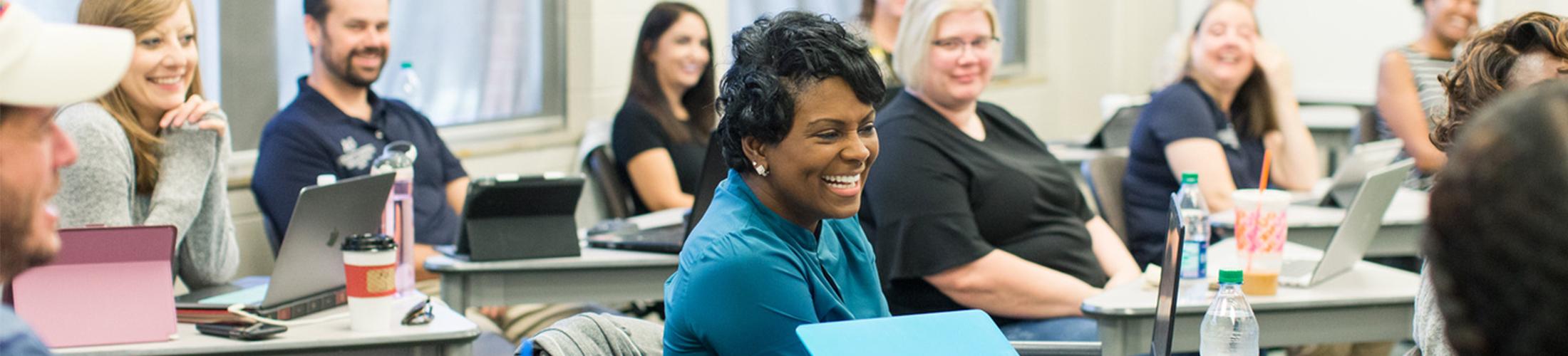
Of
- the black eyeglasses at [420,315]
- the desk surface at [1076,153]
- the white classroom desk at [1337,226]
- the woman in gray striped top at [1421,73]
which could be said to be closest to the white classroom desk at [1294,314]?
the white classroom desk at [1337,226]

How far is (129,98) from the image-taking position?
2541 millimetres

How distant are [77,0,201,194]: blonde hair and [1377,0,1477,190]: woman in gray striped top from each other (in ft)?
10.5

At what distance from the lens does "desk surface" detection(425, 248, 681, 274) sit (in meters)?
2.91

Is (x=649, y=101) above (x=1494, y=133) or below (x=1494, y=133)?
below

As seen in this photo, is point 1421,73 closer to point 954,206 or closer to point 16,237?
point 954,206

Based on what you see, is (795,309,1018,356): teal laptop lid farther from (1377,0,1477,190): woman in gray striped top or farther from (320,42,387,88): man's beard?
(1377,0,1477,190): woman in gray striped top

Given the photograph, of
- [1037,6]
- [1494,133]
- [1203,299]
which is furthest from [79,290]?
[1037,6]

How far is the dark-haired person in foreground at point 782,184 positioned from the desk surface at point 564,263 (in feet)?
3.75

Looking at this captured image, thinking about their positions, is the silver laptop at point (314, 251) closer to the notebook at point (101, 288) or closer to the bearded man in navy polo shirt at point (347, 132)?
the notebook at point (101, 288)

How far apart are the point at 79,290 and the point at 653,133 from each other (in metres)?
1.98

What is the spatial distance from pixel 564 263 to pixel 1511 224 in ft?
7.44

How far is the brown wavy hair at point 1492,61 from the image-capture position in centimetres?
188

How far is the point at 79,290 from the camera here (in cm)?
213

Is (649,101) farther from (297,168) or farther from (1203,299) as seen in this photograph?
(1203,299)
